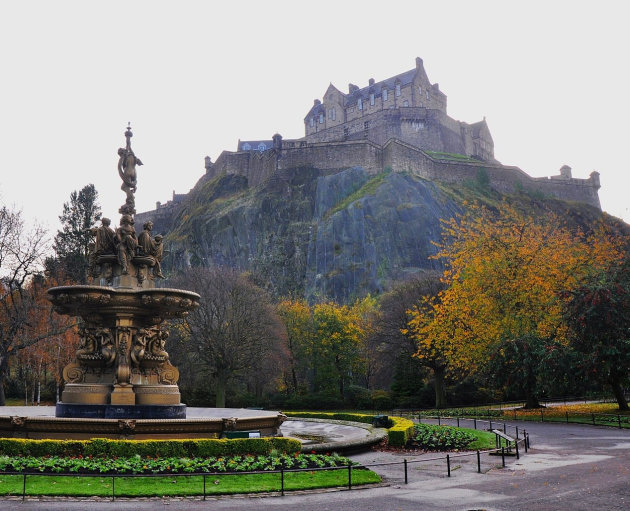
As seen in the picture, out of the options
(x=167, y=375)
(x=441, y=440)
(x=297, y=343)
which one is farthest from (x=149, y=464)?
(x=297, y=343)

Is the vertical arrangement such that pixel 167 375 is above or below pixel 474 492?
above

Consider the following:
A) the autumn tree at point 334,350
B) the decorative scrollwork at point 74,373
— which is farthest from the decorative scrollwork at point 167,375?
the autumn tree at point 334,350

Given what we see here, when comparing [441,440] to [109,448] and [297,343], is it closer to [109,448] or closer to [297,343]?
[109,448]

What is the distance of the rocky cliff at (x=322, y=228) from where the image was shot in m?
78.4

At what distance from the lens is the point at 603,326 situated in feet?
82.8

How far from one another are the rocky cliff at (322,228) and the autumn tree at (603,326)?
46.3 metres

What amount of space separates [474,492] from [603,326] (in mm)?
17232

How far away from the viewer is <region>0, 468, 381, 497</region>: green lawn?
404 inches

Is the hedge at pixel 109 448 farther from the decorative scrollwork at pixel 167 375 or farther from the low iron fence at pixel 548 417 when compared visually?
the low iron fence at pixel 548 417

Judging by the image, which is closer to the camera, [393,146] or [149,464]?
[149,464]

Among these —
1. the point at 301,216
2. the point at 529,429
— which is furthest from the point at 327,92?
the point at 529,429

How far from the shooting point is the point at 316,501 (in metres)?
10.2

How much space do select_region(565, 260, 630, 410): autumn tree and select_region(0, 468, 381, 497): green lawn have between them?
16614 millimetres

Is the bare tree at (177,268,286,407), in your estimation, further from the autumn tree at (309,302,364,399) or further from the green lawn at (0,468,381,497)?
the green lawn at (0,468,381,497)
